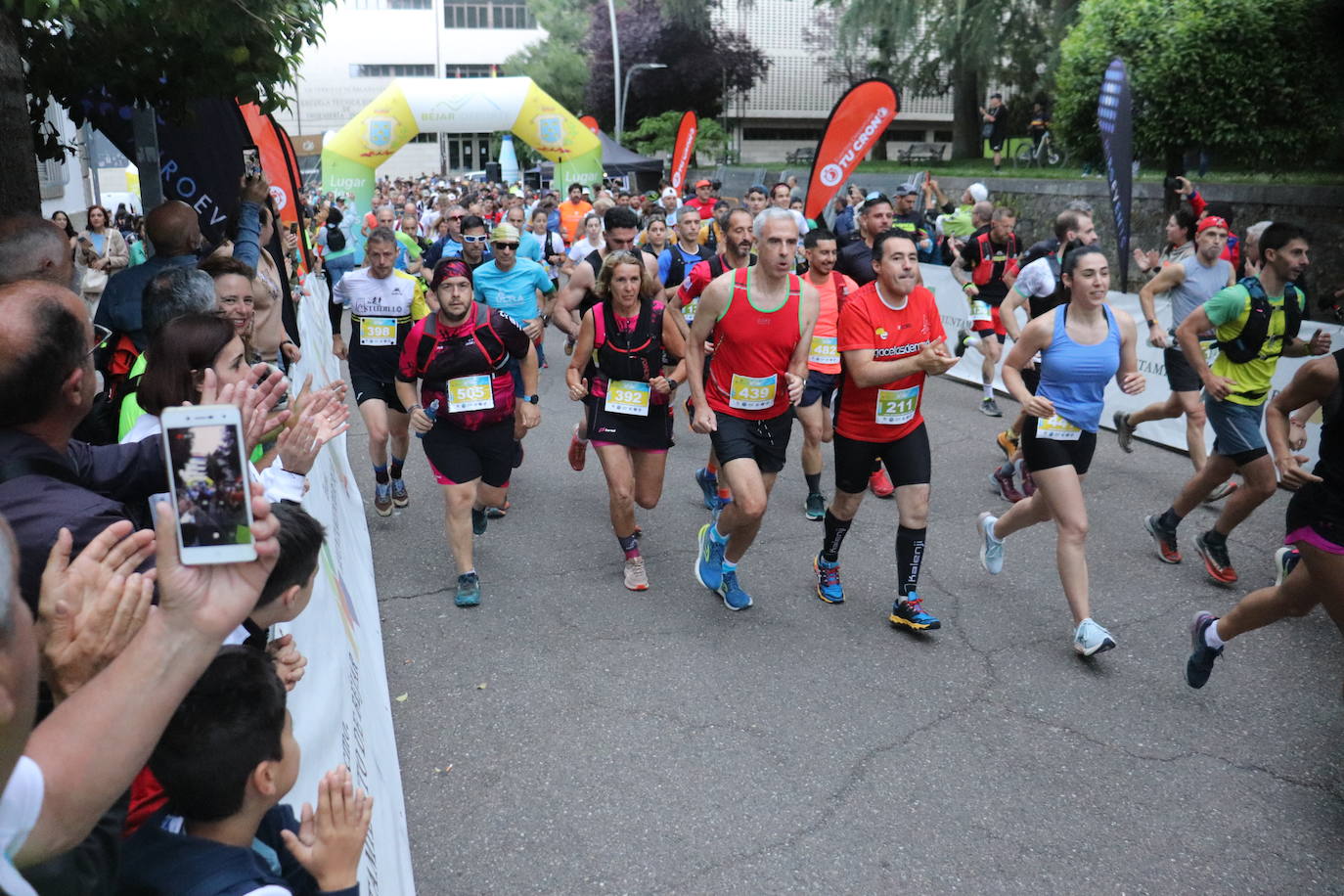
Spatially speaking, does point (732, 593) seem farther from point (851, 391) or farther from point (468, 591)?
point (468, 591)

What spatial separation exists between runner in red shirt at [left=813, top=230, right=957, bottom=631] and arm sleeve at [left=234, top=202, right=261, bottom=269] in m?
2.78

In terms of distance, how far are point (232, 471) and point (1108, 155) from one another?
25.3 feet

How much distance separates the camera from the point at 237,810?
5.46 ft

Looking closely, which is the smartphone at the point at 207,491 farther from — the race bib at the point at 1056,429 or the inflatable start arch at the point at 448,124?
the inflatable start arch at the point at 448,124

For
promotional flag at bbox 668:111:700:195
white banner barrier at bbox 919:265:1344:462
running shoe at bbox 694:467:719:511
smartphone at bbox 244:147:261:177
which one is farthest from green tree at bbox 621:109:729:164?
smartphone at bbox 244:147:261:177

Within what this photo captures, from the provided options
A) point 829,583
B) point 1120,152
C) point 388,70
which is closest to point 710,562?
point 829,583

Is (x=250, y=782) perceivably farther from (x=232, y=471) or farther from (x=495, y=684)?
(x=495, y=684)

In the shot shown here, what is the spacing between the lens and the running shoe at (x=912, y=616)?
15.7ft

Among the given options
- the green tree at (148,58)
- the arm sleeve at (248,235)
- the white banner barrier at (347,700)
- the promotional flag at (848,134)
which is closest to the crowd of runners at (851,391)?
the arm sleeve at (248,235)

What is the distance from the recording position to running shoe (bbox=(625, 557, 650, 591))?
5.38m

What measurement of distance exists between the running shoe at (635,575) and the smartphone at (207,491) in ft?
13.5

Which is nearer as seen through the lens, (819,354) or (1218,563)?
(1218,563)

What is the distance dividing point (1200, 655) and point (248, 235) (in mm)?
4605

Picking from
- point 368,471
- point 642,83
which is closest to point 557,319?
point 368,471
